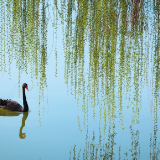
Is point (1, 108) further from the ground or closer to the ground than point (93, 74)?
closer to the ground

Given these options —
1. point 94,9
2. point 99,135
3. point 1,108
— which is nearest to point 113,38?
point 94,9

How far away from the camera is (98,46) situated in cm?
334

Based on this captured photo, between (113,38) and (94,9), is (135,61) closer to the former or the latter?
(113,38)

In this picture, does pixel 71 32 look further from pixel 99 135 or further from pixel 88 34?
pixel 99 135

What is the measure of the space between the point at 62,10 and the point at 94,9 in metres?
0.37

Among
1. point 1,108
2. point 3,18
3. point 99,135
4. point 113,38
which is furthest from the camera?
point 1,108

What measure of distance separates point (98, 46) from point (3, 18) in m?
1.24

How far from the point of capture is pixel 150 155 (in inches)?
132

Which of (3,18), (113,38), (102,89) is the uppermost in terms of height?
(3,18)

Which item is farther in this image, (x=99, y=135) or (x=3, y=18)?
(x=99, y=135)

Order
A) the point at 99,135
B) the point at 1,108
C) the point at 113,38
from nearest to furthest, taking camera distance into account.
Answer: the point at 113,38 → the point at 99,135 → the point at 1,108

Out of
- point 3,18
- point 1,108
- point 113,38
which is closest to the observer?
point 113,38

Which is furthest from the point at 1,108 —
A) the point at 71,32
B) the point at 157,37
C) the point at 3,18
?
the point at 157,37

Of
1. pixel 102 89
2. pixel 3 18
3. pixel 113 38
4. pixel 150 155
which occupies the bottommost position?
pixel 150 155
